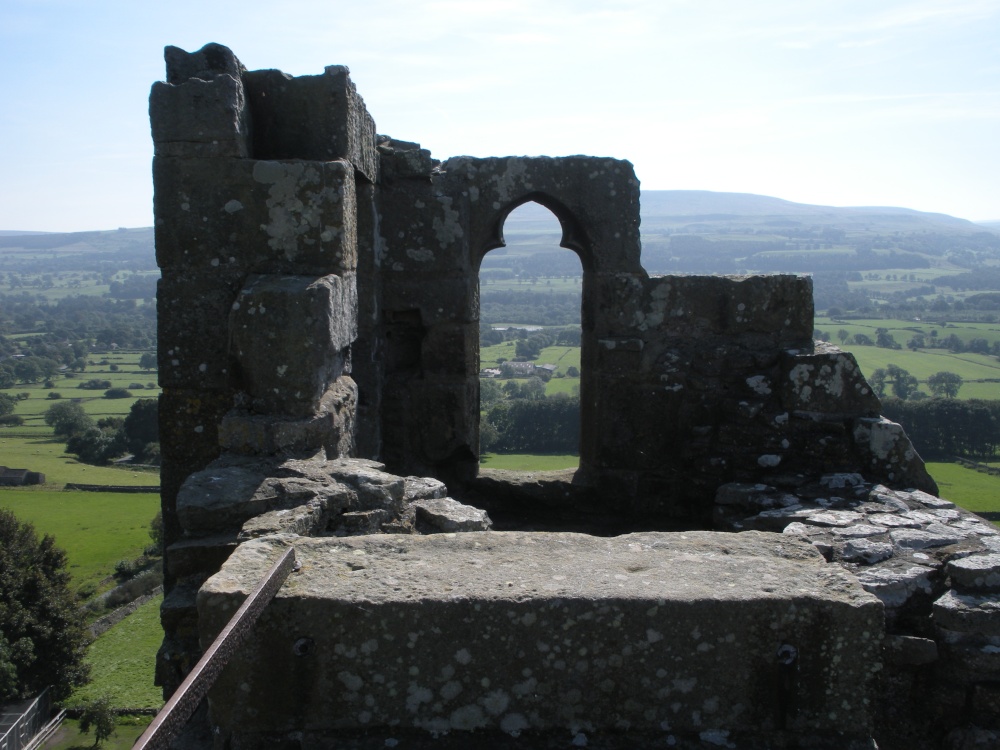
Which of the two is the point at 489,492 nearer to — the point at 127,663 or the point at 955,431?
the point at 955,431

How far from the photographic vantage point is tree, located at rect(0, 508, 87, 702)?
21.0m

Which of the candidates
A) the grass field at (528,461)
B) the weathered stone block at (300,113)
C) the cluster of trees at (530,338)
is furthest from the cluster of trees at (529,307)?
the weathered stone block at (300,113)

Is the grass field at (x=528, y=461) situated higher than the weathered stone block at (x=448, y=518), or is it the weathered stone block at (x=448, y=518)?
the weathered stone block at (x=448, y=518)

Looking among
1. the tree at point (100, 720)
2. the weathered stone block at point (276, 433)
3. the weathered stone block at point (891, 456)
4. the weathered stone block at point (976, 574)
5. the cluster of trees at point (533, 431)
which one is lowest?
the tree at point (100, 720)

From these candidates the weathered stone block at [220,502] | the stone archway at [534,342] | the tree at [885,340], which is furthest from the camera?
the tree at [885,340]

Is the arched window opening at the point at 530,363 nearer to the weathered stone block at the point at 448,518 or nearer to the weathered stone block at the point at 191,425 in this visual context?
the weathered stone block at the point at 191,425

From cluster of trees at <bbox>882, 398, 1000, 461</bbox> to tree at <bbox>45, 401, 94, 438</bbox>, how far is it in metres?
39.0

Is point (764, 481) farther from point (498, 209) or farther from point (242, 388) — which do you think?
point (242, 388)

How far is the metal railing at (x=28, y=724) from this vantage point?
1966cm

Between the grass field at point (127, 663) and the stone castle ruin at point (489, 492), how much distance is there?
17.3m

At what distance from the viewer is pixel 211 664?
197cm

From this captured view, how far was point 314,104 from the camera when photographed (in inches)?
191

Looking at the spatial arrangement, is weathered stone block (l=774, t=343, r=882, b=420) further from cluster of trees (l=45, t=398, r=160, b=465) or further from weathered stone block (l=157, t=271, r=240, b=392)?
cluster of trees (l=45, t=398, r=160, b=465)

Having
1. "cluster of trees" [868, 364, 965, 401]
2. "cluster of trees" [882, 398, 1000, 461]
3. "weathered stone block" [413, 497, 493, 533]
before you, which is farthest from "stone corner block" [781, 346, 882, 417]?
"cluster of trees" [868, 364, 965, 401]
